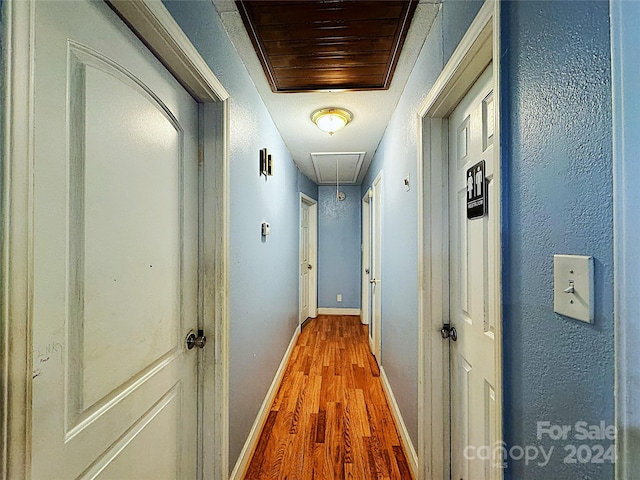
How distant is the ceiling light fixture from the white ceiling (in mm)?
44

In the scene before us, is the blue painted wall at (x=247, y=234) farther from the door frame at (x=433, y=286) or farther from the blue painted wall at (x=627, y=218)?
the blue painted wall at (x=627, y=218)

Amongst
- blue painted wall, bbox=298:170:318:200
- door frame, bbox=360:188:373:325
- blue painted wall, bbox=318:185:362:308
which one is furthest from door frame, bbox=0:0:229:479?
blue painted wall, bbox=318:185:362:308

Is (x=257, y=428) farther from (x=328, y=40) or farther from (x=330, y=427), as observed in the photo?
(x=328, y=40)

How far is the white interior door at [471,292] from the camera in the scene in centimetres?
105

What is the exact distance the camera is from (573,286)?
548mm

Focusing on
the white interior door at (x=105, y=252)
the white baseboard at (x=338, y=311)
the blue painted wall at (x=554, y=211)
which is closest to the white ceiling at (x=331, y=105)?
the white interior door at (x=105, y=252)

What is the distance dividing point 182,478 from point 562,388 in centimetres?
137

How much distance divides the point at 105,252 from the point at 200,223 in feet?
1.75

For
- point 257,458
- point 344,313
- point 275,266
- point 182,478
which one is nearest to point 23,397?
point 182,478

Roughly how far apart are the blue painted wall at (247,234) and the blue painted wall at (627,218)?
1.17 m

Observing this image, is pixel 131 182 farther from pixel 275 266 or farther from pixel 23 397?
pixel 275 266

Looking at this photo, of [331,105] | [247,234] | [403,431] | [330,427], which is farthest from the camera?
[331,105]

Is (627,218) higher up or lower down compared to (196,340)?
higher up

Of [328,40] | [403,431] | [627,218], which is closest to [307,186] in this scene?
[328,40]
